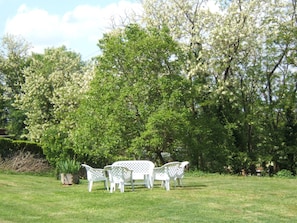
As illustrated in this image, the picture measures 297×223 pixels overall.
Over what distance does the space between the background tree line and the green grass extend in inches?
317

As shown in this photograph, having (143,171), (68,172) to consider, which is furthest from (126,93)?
(143,171)

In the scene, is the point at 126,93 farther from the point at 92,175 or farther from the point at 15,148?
the point at 92,175

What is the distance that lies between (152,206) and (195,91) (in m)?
13.1

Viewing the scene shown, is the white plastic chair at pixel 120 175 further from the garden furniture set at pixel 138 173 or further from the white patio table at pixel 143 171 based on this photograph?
the white patio table at pixel 143 171

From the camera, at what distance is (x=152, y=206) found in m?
8.91

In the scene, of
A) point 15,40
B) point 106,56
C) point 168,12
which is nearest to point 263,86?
point 168,12

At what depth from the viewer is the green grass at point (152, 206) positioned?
25.8 ft

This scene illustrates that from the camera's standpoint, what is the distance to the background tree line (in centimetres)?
2033

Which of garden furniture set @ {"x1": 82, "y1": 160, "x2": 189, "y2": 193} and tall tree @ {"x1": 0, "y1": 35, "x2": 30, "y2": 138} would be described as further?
tall tree @ {"x1": 0, "y1": 35, "x2": 30, "y2": 138}

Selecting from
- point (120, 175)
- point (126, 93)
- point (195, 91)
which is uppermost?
point (195, 91)

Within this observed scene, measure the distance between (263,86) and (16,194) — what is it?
52.3 feet

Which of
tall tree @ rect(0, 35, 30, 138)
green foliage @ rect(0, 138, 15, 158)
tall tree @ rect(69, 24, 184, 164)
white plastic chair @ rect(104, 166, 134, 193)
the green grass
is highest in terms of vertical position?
tall tree @ rect(0, 35, 30, 138)

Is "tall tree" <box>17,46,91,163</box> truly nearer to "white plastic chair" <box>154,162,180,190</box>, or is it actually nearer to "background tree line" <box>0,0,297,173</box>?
"background tree line" <box>0,0,297,173</box>

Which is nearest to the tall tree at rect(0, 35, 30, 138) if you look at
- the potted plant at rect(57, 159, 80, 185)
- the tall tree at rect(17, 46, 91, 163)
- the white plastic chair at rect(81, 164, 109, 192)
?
the tall tree at rect(17, 46, 91, 163)
